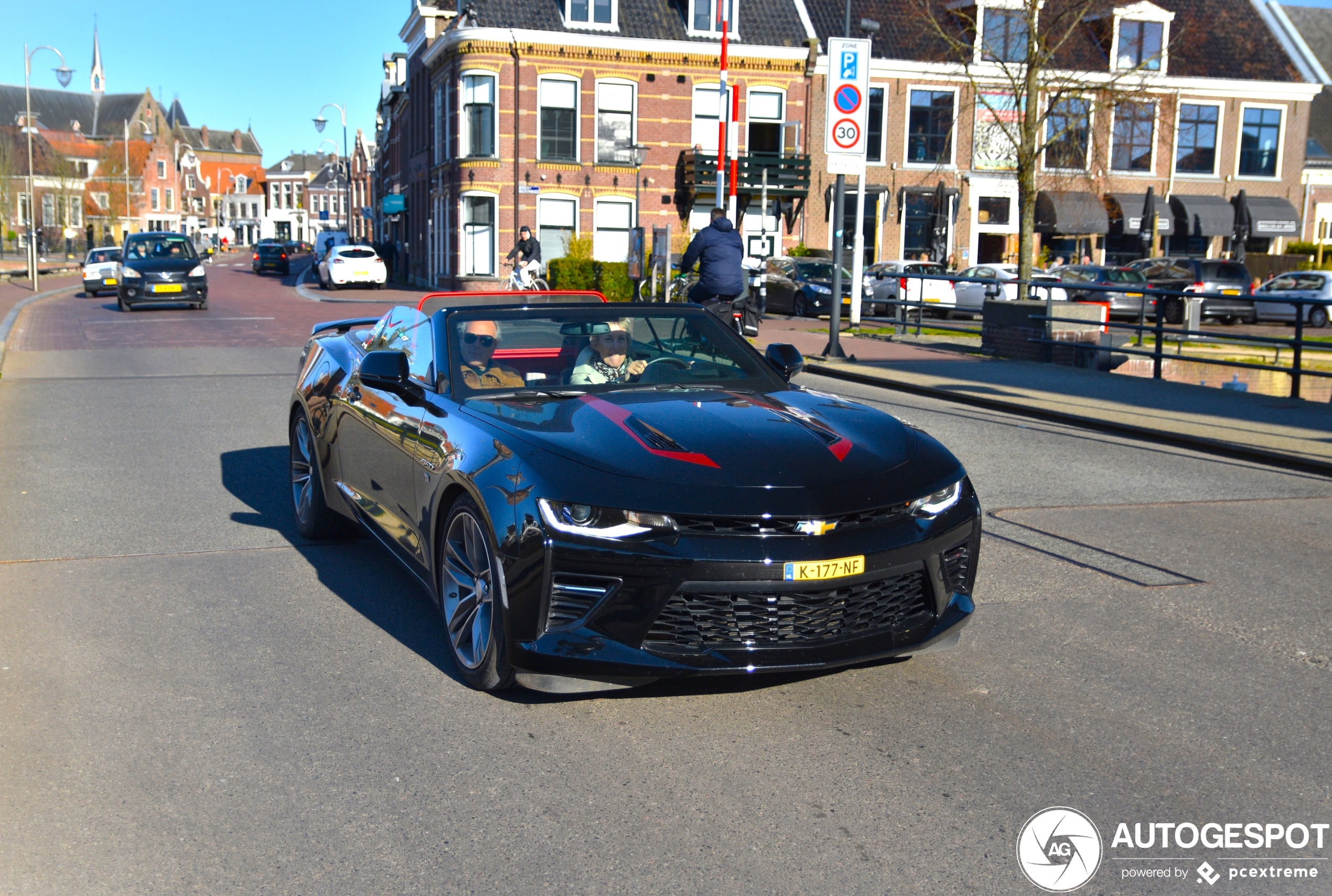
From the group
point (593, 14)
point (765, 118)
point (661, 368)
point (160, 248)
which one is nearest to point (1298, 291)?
point (765, 118)

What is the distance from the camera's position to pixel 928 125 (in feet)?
142

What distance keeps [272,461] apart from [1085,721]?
6745mm

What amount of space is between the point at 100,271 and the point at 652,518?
3681cm

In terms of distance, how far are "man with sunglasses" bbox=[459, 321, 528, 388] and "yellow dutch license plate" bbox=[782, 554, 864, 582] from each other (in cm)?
172

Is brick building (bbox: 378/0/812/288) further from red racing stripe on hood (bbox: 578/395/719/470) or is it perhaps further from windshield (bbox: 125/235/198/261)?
red racing stripe on hood (bbox: 578/395/719/470)

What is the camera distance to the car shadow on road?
5078 mm

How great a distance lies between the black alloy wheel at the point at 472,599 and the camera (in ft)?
13.8

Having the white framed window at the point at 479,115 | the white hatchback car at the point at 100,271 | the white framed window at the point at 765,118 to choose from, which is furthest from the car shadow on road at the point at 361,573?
the white framed window at the point at 765,118

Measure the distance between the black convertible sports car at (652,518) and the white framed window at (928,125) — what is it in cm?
4022

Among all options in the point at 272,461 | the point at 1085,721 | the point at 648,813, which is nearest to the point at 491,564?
the point at 648,813

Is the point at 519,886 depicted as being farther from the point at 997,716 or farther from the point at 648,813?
the point at 997,716

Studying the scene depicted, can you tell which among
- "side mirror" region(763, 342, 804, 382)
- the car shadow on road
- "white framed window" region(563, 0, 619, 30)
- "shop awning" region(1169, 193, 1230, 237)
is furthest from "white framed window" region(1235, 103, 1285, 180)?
"side mirror" region(763, 342, 804, 382)

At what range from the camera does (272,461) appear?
9250 mm

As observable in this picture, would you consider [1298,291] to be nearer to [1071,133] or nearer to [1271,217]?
[1071,133]
